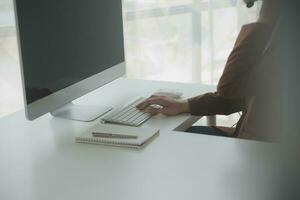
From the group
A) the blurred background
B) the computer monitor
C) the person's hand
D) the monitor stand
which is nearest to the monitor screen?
the computer monitor

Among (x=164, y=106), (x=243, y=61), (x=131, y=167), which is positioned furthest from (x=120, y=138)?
(x=243, y=61)

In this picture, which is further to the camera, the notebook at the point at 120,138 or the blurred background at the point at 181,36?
the blurred background at the point at 181,36

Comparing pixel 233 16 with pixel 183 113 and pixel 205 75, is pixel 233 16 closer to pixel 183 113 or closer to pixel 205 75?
pixel 205 75

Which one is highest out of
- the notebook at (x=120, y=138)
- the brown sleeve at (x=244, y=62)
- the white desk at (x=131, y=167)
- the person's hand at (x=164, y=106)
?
the brown sleeve at (x=244, y=62)

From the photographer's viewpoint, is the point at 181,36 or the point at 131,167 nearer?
the point at 131,167

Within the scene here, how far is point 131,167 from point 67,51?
0.53 metres

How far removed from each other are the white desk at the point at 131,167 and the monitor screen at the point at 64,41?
0.53 ft

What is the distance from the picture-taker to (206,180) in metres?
1.08

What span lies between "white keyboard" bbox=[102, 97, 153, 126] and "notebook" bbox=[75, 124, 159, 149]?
61 millimetres

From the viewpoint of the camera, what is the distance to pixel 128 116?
1.55 meters

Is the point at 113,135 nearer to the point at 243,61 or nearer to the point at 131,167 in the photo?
the point at 131,167

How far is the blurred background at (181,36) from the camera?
283 cm

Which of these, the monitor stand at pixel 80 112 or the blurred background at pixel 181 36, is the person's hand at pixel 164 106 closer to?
the monitor stand at pixel 80 112

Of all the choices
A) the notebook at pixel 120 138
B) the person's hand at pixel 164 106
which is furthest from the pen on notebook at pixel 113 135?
the person's hand at pixel 164 106
